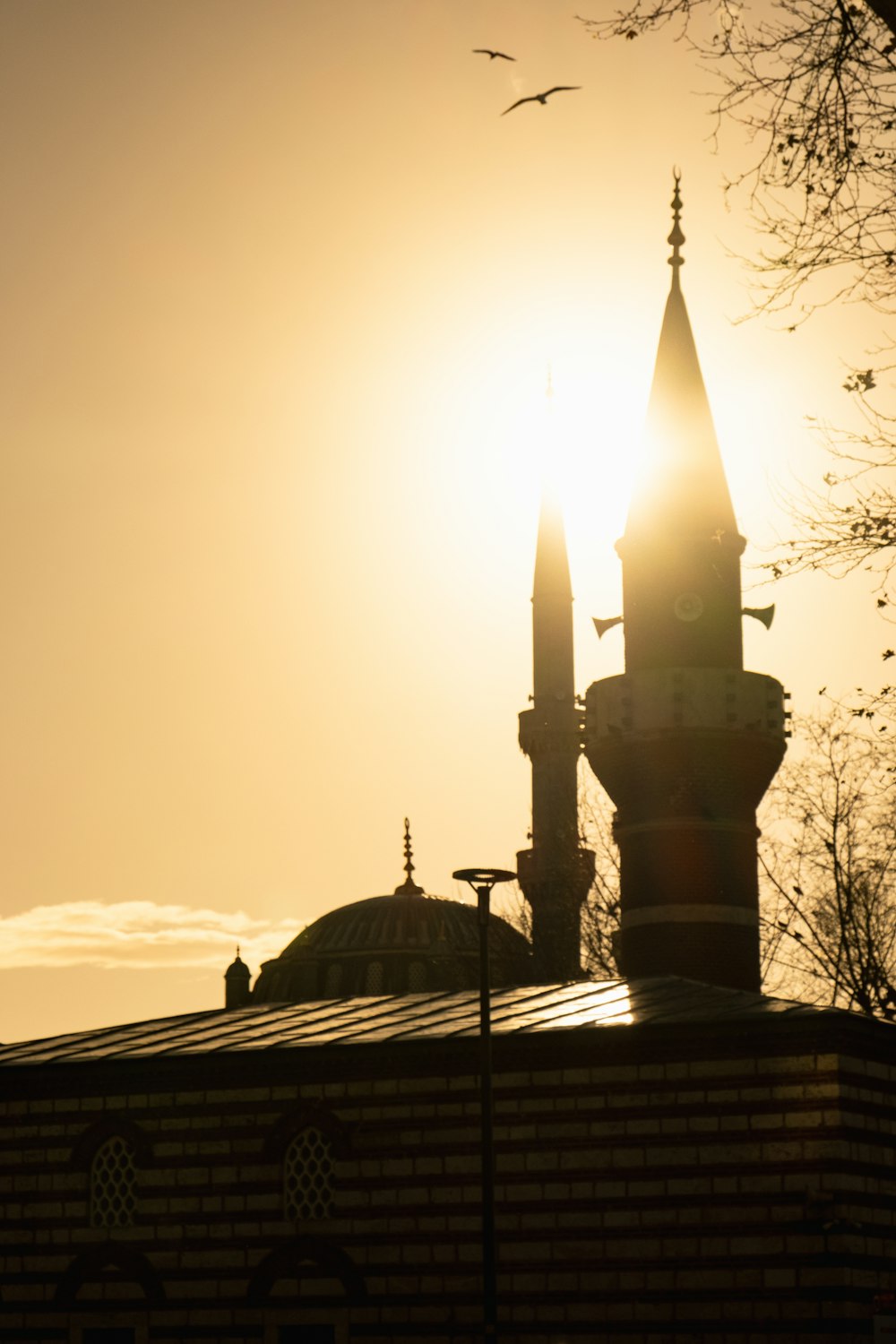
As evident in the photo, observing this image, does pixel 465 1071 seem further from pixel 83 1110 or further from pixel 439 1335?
pixel 83 1110

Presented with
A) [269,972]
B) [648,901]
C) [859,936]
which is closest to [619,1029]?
[648,901]

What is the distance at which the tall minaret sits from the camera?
38.5 metres

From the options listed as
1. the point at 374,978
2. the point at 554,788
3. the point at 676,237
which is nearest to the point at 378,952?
the point at 374,978

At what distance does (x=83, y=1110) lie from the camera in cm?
2602

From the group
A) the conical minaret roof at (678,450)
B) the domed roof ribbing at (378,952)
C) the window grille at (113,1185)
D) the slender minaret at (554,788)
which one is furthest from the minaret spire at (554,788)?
the window grille at (113,1185)

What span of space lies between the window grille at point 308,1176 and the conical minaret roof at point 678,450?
18.6 m

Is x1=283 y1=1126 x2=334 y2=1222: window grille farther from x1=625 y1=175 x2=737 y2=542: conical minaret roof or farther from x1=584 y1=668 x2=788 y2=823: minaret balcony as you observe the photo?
x1=625 y1=175 x2=737 y2=542: conical minaret roof

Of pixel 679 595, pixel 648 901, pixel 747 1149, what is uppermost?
pixel 679 595

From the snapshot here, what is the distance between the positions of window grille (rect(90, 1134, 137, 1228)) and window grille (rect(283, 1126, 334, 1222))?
210cm

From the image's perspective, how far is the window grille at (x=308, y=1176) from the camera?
24250 millimetres

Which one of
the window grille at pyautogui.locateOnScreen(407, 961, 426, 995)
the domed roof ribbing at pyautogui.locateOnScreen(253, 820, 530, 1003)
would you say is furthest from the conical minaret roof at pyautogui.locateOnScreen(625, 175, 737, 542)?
the window grille at pyautogui.locateOnScreen(407, 961, 426, 995)

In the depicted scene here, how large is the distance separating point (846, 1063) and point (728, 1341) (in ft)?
9.77

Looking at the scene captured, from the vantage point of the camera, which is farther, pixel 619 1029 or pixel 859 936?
pixel 859 936

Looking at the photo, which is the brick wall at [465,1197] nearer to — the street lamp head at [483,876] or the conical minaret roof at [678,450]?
the street lamp head at [483,876]
